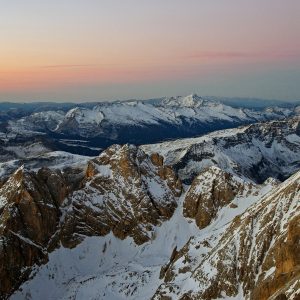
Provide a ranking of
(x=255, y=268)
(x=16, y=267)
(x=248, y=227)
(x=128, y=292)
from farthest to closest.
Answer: (x=16, y=267) < (x=128, y=292) < (x=248, y=227) < (x=255, y=268)

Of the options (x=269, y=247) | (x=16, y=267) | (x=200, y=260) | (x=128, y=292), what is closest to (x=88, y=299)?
(x=128, y=292)

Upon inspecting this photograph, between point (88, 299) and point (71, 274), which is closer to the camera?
point (88, 299)

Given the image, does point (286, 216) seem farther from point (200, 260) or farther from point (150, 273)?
point (150, 273)

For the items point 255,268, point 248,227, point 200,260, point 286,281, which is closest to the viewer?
point 286,281

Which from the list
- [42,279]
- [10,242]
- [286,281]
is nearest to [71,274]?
[42,279]

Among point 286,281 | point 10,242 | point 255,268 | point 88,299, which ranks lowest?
point 88,299

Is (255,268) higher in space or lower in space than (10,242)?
higher

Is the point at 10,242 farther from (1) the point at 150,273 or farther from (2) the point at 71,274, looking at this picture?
(1) the point at 150,273
